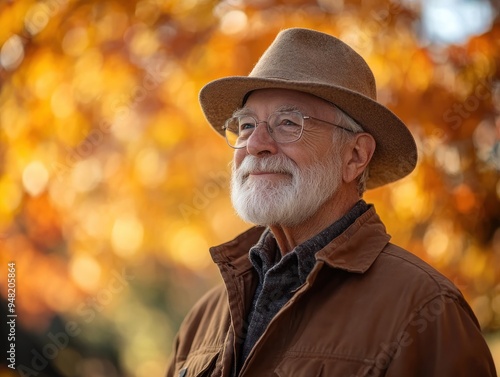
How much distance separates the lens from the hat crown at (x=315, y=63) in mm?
2477

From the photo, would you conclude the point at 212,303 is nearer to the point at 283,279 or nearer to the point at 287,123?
the point at 283,279

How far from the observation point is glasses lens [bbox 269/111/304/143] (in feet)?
8.18

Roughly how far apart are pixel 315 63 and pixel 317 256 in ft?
2.50

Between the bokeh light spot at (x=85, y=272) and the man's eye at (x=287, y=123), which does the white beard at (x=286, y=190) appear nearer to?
the man's eye at (x=287, y=123)

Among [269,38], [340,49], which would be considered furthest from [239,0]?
[340,49]

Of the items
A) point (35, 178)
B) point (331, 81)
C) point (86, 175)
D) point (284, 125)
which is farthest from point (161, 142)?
point (331, 81)

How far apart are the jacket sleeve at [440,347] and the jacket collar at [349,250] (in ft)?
0.89

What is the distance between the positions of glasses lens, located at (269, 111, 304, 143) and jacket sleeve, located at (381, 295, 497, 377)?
80 cm

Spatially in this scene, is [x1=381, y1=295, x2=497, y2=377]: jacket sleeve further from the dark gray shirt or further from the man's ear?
the man's ear

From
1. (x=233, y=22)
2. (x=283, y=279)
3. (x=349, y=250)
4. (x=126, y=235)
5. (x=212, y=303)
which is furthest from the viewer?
(x=126, y=235)

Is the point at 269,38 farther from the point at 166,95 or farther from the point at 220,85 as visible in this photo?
the point at 220,85

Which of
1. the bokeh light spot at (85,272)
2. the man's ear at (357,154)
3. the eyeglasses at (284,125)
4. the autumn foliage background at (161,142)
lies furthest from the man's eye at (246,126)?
the bokeh light spot at (85,272)

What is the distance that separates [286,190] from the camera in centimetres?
246

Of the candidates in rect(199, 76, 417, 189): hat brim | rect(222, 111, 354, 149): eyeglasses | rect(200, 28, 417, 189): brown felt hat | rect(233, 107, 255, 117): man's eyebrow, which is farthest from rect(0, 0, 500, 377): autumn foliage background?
rect(222, 111, 354, 149): eyeglasses
